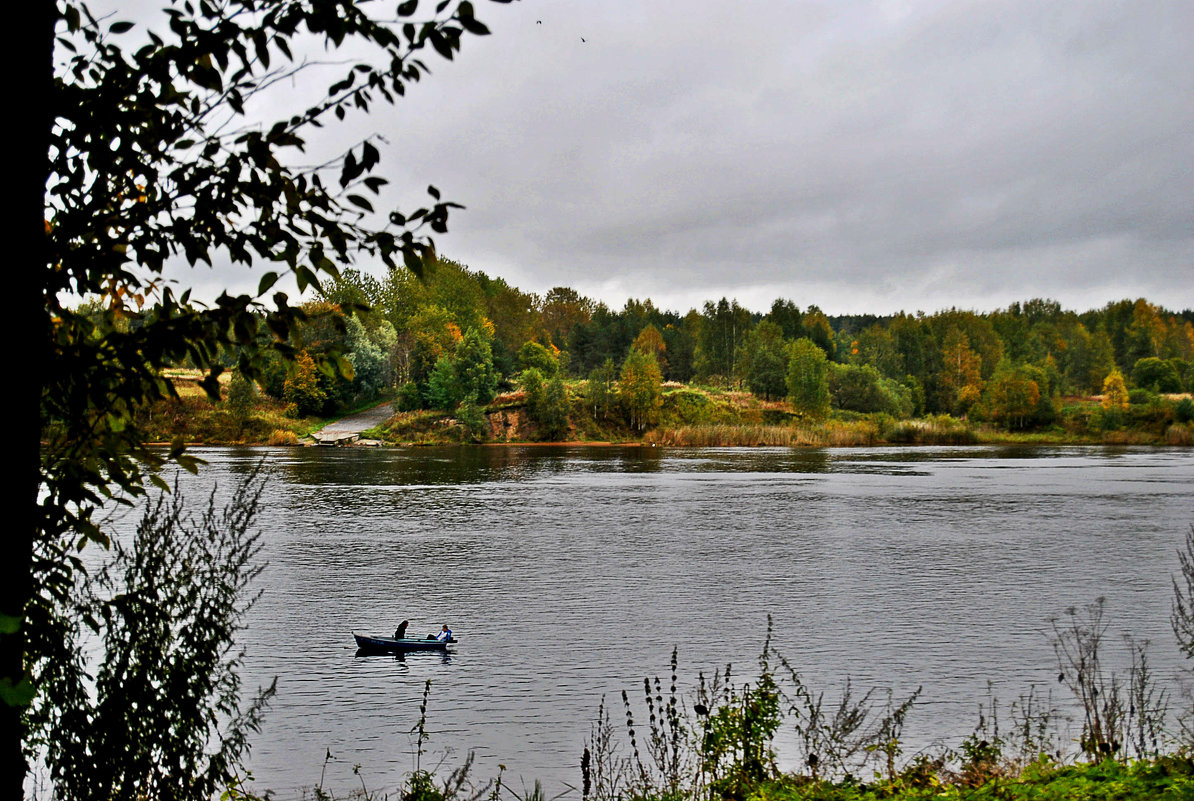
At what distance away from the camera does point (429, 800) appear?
705cm

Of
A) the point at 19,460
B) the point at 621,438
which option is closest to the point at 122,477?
the point at 19,460

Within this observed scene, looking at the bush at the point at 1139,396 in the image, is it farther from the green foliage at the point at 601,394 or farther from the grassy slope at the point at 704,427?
the green foliage at the point at 601,394

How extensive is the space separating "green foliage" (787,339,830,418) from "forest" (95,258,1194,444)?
0.54 feet

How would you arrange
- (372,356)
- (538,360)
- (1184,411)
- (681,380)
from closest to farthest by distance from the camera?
1. (372,356)
2. (1184,411)
3. (538,360)
4. (681,380)

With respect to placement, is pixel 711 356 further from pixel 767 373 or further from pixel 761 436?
pixel 761 436

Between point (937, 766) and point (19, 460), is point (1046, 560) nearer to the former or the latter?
point (937, 766)

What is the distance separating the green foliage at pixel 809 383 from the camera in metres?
105

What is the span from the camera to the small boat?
15594 mm

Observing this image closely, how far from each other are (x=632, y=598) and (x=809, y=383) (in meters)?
87.8

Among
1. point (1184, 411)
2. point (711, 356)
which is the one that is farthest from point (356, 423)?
point (1184, 411)

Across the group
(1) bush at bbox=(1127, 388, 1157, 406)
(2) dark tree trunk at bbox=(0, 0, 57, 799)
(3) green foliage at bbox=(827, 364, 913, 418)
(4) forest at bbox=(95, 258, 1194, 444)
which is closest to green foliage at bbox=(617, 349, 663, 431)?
(4) forest at bbox=(95, 258, 1194, 444)

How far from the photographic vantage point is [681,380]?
148 meters

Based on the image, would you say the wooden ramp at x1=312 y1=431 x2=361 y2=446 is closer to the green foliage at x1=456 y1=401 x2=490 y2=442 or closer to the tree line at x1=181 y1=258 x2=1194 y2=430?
the tree line at x1=181 y1=258 x2=1194 y2=430

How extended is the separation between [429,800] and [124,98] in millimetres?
5381
